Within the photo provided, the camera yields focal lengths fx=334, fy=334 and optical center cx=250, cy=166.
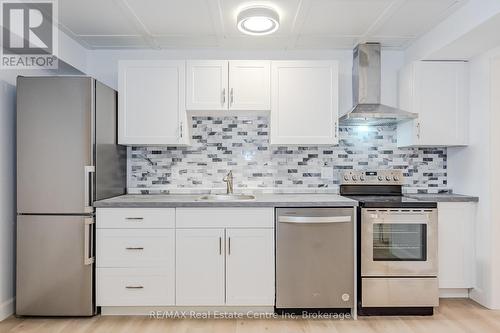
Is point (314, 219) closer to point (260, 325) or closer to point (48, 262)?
point (260, 325)

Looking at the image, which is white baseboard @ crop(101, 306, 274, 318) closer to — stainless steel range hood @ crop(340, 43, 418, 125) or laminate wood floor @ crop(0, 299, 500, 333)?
laminate wood floor @ crop(0, 299, 500, 333)

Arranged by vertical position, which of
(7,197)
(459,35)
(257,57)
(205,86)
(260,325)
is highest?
(257,57)

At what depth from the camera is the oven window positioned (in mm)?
2652

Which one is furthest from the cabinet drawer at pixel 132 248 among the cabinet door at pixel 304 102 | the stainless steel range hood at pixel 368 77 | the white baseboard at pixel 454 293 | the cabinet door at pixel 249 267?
the white baseboard at pixel 454 293

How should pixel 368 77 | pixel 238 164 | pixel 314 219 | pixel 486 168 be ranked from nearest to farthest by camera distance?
pixel 314 219 < pixel 486 168 < pixel 368 77 < pixel 238 164

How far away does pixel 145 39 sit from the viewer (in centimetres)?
309

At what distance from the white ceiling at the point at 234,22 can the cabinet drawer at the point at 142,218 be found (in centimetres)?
151

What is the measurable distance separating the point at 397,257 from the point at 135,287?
6.81ft

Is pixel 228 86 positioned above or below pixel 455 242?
above

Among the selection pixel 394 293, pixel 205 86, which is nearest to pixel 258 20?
pixel 205 86

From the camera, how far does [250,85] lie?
117 inches

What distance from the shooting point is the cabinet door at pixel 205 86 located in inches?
117

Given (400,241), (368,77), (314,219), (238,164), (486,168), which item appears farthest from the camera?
(238,164)

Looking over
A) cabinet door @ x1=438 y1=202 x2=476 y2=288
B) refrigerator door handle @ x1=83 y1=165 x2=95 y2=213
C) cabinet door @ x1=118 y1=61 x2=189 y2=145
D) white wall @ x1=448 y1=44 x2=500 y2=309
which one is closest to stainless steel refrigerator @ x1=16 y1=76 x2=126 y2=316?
refrigerator door handle @ x1=83 y1=165 x2=95 y2=213
